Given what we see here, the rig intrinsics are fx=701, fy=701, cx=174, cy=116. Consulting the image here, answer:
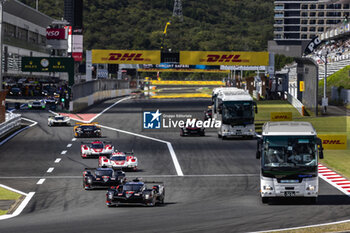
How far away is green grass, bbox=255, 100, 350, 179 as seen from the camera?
1663 inches

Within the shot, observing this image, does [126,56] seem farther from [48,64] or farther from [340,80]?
[340,80]

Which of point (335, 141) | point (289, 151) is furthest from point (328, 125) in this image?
point (289, 151)

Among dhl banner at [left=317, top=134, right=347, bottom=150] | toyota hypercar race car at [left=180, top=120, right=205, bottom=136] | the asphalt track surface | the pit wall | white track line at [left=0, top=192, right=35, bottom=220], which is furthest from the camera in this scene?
the pit wall

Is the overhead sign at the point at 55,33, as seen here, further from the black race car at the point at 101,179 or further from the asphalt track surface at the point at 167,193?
the black race car at the point at 101,179

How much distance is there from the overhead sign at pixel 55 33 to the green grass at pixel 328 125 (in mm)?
85233

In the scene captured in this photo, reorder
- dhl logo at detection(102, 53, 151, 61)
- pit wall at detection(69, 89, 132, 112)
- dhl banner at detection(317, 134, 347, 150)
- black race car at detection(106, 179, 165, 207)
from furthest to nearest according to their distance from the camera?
1. dhl logo at detection(102, 53, 151, 61)
2. pit wall at detection(69, 89, 132, 112)
3. dhl banner at detection(317, 134, 347, 150)
4. black race car at detection(106, 179, 165, 207)

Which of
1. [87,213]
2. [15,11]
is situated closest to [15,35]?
[15,11]

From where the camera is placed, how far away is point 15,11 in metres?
149

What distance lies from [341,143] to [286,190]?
846 inches

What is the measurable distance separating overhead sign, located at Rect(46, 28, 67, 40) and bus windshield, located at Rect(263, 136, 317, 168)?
496 ft

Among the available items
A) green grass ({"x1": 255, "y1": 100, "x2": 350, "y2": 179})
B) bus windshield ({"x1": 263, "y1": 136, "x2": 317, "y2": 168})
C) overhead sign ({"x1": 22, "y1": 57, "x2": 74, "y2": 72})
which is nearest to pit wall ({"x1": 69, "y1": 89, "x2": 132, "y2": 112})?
overhead sign ({"x1": 22, "y1": 57, "x2": 74, "y2": 72})

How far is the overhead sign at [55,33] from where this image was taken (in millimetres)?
173000

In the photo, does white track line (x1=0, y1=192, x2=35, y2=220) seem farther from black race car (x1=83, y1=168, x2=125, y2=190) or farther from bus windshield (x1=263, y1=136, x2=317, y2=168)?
bus windshield (x1=263, y1=136, x2=317, y2=168)

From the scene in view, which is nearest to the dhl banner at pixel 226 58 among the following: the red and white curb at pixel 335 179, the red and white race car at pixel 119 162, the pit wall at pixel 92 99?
the pit wall at pixel 92 99
